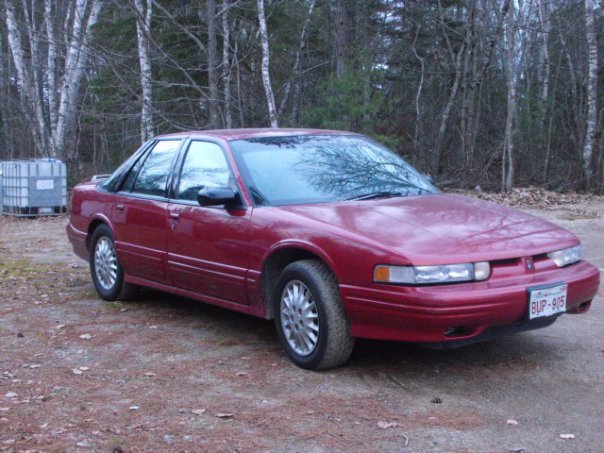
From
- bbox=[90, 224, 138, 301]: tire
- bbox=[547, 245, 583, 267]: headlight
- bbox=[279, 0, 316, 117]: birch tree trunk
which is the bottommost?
bbox=[90, 224, 138, 301]: tire

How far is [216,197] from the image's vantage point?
5.42 metres

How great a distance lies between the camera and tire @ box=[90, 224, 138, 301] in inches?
280

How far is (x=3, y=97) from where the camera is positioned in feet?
104

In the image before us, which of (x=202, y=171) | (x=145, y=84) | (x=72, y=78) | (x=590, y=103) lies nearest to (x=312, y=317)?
(x=202, y=171)

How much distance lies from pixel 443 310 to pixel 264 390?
3.84ft

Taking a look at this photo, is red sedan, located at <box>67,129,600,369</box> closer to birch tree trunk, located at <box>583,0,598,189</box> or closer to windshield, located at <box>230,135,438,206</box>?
windshield, located at <box>230,135,438,206</box>

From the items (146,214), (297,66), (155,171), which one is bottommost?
(146,214)

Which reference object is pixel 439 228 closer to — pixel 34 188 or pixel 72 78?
pixel 34 188

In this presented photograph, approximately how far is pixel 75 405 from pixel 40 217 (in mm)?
12446

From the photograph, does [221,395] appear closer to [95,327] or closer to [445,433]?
[445,433]

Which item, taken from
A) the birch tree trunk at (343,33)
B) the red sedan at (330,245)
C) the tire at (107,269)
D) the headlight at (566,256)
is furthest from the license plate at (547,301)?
the birch tree trunk at (343,33)

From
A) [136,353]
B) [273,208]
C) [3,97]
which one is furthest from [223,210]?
[3,97]

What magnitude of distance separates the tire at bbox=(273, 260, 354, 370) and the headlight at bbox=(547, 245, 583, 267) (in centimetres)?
136

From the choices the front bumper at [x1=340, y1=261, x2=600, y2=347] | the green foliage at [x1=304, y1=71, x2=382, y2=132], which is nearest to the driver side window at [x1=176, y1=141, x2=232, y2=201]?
the front bumper at [x1=340, y1=261, x2=600, y2=347]
